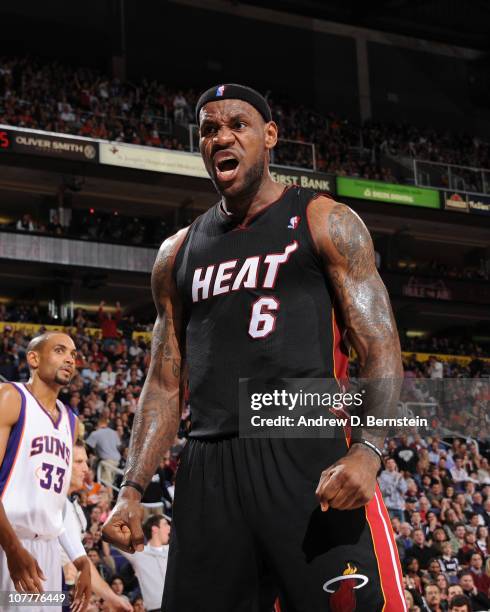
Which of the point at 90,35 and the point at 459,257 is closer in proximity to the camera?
the point at 90,35

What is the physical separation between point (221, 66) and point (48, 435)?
84.8 feet

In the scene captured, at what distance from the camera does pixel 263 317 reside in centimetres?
287

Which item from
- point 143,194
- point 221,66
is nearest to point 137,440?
point 143,194

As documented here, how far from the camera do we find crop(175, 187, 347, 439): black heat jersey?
2.85m

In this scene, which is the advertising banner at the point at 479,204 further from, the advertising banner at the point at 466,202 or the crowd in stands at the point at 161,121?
the crowd in stands at the point at 161,121

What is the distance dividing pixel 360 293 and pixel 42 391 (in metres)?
2.94

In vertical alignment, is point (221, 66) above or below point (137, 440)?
above

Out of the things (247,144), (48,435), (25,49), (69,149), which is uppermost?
(25,49)

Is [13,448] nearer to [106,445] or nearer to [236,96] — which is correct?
[236,96]

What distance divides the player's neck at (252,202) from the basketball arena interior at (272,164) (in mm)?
9151

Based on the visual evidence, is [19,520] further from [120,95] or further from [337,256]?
[120,95]

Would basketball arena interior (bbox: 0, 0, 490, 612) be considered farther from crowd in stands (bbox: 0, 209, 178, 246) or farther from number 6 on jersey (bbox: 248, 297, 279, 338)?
number 6 on jersey (bbox: 248, 297, 279, 338)

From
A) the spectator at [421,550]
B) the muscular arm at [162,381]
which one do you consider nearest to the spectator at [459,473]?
the spectator at [421,550]

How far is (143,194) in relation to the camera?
25125 mm
